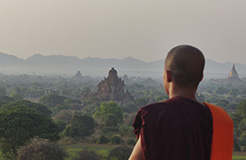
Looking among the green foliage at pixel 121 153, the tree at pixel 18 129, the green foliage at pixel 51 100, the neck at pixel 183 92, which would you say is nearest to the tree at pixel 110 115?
the tree at pixel 18 129

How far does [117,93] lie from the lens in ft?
236

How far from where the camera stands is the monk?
229 cm

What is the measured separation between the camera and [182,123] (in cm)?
231

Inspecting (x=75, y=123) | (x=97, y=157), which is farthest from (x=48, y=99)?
(x=97, y=157)

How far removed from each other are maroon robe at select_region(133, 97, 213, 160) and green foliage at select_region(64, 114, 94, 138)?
30.7 meters

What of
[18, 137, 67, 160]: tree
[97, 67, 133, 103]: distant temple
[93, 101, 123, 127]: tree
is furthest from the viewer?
[97, 67, 133, 103]: distant temple

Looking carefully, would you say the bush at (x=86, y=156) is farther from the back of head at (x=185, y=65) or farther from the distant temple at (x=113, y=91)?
the distant temple at (x=113, y=91)

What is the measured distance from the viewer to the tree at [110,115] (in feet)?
127

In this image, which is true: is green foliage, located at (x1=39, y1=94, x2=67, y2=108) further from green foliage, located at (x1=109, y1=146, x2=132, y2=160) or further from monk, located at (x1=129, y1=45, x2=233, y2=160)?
monk, located at (x1=129, y1=45, x2=233, y2=160)

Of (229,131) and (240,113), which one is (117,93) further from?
(229,131)

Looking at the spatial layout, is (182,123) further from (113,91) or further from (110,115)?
(113,91)

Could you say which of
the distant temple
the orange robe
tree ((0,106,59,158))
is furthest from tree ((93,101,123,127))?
the orange robe

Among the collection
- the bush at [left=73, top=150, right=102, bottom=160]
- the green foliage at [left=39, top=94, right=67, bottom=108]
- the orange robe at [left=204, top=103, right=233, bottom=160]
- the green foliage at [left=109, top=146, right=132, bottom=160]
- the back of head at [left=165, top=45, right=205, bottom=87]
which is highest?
the back of head at [left=165, top=45, right=205, bottom=87]

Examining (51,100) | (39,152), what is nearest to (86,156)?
(39,152)
